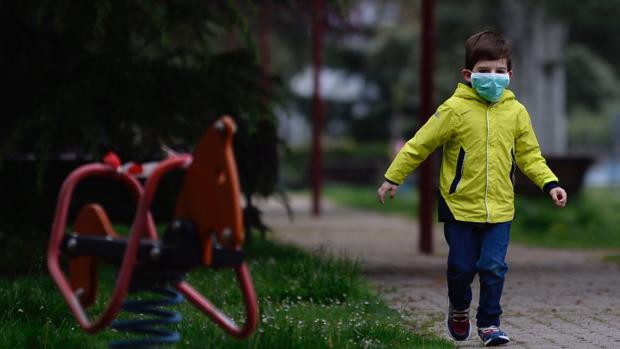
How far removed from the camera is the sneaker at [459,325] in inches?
253

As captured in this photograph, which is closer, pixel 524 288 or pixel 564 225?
pixel 524 288

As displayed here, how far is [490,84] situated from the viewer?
617cm

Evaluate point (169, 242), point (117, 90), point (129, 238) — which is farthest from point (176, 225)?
point (117, 90)

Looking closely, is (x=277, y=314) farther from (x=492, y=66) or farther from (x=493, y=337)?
(x=492, y=66)

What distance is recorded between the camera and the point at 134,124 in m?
9.84

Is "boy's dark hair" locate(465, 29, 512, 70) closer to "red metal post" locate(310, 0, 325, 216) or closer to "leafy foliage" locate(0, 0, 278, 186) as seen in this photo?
"leafy foliage" locate(0, 0, 278, 186)

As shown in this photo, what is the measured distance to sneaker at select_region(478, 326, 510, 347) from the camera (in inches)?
247

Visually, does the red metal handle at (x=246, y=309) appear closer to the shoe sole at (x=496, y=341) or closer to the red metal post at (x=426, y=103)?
the shoe sole at (x=496, y=341)

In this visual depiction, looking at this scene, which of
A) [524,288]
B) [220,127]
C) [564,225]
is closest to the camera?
[220,127]

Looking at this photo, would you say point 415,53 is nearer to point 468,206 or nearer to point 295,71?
point 295,71

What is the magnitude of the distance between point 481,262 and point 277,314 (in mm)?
1210

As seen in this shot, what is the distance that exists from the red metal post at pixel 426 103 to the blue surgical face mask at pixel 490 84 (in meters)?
6.44

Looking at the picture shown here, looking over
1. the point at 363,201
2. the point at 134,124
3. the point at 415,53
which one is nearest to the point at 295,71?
the point at 415,53

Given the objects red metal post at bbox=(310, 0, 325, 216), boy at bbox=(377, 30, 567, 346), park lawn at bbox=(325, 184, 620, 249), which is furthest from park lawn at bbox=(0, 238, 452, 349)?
red metal post at bbox=(310, 0, 325, 216)
